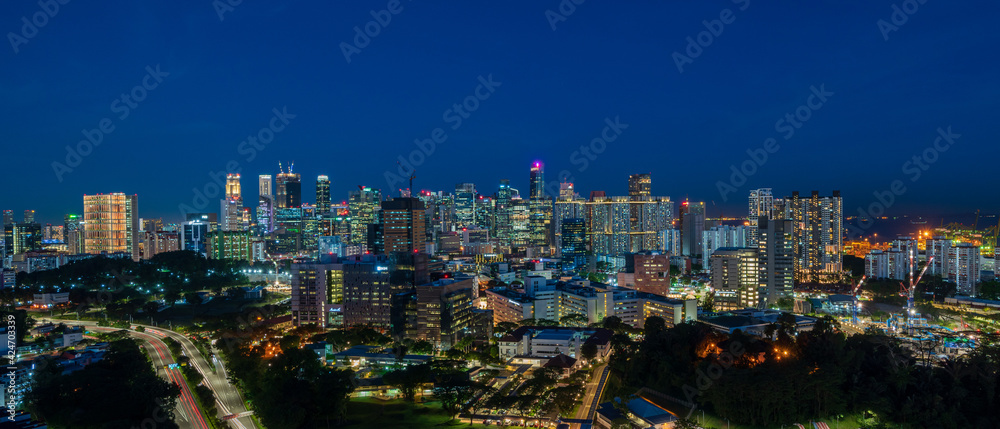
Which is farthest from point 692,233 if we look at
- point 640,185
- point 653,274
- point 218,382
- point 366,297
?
point 218,382

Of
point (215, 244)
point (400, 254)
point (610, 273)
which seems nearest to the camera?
point (400, 254)

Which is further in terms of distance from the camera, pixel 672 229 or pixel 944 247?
pixel 672 229

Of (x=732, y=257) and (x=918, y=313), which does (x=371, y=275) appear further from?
(x=918, y=313)

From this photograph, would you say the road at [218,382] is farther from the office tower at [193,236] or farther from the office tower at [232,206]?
the office tower at [232,206]

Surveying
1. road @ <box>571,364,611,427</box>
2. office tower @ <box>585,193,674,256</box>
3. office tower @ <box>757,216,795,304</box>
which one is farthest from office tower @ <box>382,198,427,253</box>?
office tower @ <box>585,193,674,256</box>

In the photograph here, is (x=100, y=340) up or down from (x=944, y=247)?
down

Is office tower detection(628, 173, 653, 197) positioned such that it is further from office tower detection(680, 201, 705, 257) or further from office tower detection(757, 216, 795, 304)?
office tower detection(757, 216, 795, 304)

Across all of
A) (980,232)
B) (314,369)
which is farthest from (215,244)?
(980,232)

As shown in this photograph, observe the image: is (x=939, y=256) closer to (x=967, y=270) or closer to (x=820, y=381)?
(x=967, y=270)

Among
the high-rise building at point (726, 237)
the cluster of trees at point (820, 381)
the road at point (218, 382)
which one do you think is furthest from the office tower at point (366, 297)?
the high-rise building at point (726, 237)
